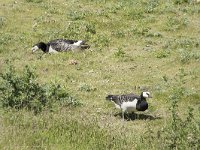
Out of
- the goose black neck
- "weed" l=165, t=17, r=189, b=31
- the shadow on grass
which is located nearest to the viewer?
the shadow on grass

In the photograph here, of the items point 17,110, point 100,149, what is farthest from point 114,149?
point 17,110

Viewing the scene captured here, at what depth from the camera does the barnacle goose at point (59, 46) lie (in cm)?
2529

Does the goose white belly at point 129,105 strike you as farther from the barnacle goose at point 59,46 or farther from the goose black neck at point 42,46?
the goose black neck at point 42,46

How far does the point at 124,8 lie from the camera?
32.8 meters

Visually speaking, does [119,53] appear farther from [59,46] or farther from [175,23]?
[175,23]

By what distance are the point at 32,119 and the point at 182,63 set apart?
11802 millimetres

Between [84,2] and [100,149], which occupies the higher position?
[100,149]

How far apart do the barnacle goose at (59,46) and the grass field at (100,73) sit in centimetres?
36

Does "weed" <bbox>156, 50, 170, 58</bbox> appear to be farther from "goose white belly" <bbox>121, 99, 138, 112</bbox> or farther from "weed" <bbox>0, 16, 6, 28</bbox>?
"weed" <bbox>0, 16, 6, 28</bbox>

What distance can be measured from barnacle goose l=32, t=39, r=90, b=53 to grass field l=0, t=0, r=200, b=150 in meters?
0.36

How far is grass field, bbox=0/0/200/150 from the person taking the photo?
11.9 metres

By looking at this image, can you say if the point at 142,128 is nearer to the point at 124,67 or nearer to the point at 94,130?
the point at 94,130

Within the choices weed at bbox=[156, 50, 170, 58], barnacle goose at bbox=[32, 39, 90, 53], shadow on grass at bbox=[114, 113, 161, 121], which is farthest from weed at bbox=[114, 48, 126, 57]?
shadow on grass at bbox=[114, 113, 161, 121]

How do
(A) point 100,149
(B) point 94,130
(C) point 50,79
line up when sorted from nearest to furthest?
(A) point 100,149
(B) point 94,130
(C) point 50,79
